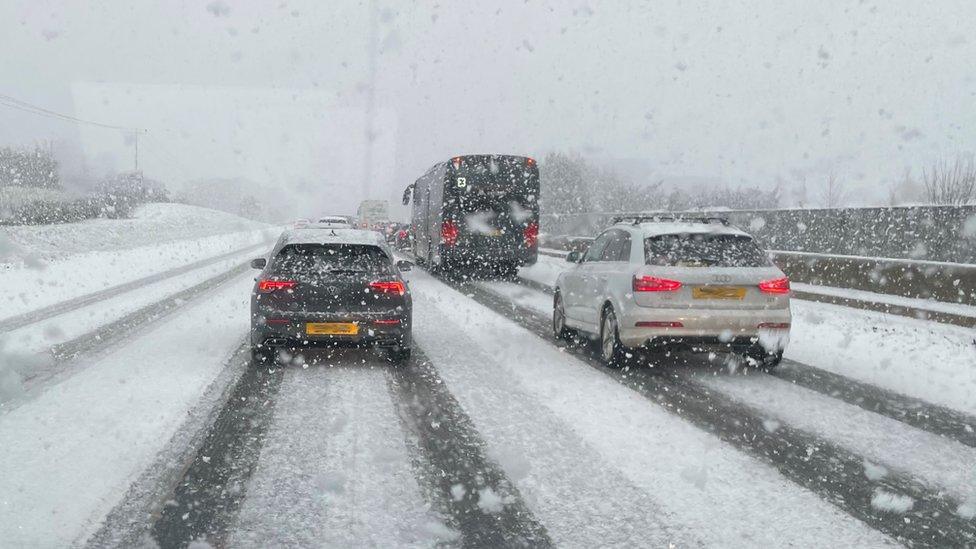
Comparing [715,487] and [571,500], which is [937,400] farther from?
[571,500]

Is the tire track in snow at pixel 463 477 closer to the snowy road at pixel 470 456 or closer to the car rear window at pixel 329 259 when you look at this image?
the snowy road at pixel 470 456

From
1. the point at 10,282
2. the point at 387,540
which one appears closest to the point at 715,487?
the point at 387,540

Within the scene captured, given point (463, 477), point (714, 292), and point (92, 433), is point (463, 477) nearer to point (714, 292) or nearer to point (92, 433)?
point (92, 433)

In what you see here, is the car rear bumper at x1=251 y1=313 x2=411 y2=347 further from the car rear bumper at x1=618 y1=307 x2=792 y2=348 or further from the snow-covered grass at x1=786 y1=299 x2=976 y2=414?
the snow-covered grass at x1=786 y1=299 x2=976 y2=414

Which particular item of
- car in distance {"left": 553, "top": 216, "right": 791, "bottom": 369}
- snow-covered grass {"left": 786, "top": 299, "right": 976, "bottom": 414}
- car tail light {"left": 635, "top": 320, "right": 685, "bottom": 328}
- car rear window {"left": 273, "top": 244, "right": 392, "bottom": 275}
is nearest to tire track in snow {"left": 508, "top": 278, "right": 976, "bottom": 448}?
snow-covered grass {"left": 786, "top": 299, "right": 976, "bottom": 414}

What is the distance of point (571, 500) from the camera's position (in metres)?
4.50

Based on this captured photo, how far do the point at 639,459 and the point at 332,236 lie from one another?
16.8 ft

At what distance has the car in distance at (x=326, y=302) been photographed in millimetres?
8719

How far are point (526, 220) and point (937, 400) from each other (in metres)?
16.3

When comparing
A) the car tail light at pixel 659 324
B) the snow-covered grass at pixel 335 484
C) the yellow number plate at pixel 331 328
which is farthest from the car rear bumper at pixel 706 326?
the yellow number plate at pixel 331 328

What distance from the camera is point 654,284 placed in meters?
8.44

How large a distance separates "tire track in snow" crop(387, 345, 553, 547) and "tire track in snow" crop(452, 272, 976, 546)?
5.77ft

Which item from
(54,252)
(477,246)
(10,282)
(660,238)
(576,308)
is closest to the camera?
(660,238)

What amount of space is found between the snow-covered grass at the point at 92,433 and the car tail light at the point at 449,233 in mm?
13207
